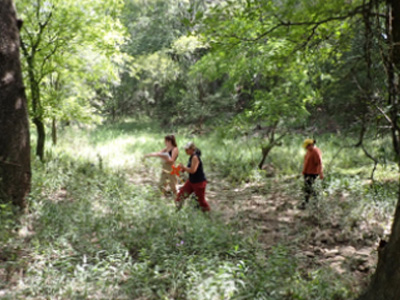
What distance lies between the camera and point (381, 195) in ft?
17.1

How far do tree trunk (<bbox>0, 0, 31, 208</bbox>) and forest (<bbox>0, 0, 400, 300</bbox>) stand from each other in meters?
0.02

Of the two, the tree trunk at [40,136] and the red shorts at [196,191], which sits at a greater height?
the tree trunk at [40,136]

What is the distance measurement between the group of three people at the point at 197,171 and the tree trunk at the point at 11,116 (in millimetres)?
2385

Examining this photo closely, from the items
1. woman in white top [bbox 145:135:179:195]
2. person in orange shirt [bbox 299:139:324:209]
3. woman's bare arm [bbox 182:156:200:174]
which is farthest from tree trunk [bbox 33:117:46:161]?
person in orange shirt [bbox 299:139:324:209]

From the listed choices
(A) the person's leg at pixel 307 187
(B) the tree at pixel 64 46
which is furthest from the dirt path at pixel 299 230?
(B) the tree at pixel 64 46

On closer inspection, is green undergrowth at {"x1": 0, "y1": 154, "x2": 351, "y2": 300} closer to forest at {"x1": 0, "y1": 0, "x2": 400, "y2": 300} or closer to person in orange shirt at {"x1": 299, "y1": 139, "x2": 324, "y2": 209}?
forest at {"x1": 0, "y1": 0, "x2": 400, "y2": 300}

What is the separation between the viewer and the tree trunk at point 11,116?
4.69 metres

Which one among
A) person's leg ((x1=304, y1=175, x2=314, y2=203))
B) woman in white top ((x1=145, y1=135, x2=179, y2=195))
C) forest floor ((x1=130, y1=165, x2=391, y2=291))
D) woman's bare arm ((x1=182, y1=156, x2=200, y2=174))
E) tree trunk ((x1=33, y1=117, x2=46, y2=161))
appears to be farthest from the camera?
tree trunk ((x1=33, y1=117, x2=46, y2=161))

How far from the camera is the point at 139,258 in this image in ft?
12.8

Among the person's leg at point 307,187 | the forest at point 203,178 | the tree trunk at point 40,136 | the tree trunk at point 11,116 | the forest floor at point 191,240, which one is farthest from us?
the tree trunk at point 40,136

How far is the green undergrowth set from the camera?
325 centimetres

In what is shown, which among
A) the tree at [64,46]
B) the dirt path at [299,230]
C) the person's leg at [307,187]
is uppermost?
the tree at [64,46]

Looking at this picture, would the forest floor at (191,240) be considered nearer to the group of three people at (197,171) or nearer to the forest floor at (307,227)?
the forest floor at (307,227)

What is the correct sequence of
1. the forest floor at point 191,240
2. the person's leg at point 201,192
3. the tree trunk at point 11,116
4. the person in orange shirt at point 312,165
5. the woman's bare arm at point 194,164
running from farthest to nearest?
the person in orange shirt at point 312,165 → the person's leg at point 201,192 → the woman's bare arm at point 194,164 → the tree trunk at point 11,116 → the forest floor at point 191,240
